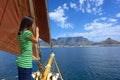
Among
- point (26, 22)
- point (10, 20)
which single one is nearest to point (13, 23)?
point (10, 20)

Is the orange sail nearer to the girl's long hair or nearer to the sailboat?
the sailboat

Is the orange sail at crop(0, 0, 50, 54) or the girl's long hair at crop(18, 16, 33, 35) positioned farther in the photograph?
the orange sail at crop(0, 0, 50, 54)

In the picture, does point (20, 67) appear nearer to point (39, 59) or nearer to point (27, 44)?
point (27, 44)

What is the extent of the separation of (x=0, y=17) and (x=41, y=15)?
5.53ft

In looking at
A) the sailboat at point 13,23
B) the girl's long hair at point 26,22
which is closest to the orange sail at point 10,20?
the sailboat at point 13,23

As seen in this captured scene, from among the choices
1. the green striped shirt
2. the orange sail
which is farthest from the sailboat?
the green striped shirt

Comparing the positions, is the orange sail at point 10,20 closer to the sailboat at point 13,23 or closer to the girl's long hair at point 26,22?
the sailboat at point 13,23

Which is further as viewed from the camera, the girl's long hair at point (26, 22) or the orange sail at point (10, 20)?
the orange sail at point (10, 20)

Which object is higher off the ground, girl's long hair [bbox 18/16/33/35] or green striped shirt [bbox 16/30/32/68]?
girl's long hair [bbox 18/16/33/35]

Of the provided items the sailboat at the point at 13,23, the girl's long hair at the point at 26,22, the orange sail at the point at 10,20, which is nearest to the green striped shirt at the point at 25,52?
the girl's long hair at the point at 26,22

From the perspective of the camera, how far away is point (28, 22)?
407 centimetres

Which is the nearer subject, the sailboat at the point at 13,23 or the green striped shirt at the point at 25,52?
the green striped shirt at the point at 25,52

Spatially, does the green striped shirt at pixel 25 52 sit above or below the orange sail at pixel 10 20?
A: below

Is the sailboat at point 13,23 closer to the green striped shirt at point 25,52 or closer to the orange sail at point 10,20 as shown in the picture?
the orange sail at point 10,20
